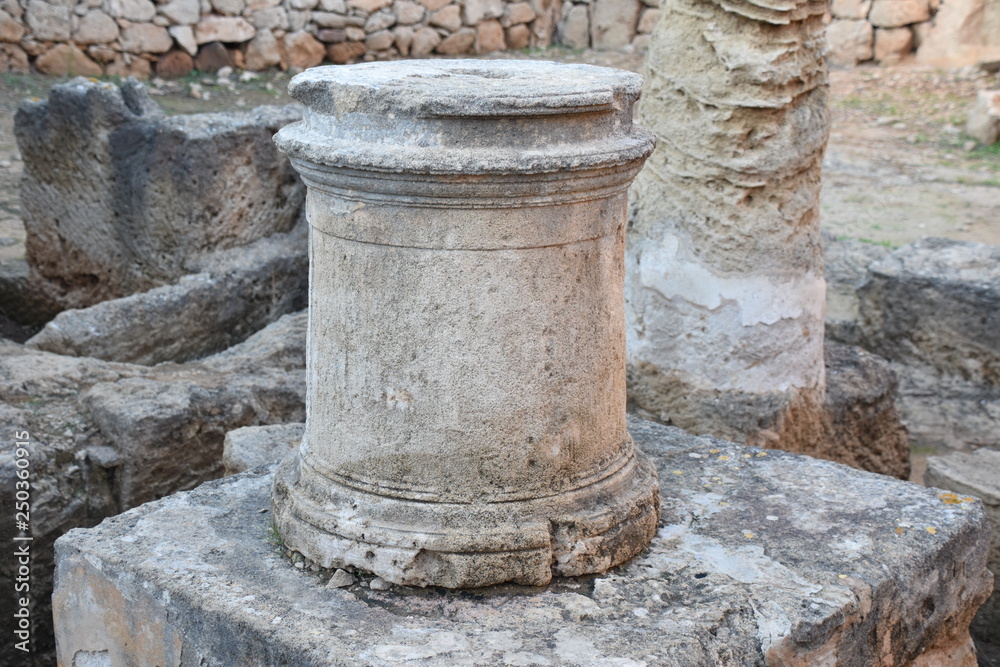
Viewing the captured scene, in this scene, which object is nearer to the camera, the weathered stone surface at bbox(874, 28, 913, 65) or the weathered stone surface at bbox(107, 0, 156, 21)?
the weathered stone surface at bbox(107, 0, 156, 21)

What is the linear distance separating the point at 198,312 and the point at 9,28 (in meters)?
7.43

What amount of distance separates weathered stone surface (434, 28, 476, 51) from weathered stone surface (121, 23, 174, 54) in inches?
123

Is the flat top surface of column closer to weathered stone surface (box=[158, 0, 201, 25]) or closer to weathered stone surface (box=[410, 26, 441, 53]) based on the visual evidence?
weathered stone surface (box=[158, 0, 201, 25])

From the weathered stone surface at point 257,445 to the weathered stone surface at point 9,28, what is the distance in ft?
28.9

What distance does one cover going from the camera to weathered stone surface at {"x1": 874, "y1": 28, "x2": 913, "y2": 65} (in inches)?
527

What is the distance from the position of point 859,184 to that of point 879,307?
431 cm

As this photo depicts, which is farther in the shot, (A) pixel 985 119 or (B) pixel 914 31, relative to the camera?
(B) pixel 914 31

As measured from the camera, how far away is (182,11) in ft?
37.0

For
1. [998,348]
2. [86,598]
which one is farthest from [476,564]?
[998,348]

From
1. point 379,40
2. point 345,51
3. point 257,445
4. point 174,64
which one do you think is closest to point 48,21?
point 174,64

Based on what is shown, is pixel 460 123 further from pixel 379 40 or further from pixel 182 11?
pixel 379 40

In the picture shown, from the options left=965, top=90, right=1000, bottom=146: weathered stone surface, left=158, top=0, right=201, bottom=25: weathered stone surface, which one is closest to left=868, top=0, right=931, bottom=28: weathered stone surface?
left=965, top=90, right=1000, bottom=146: weathered stone surface

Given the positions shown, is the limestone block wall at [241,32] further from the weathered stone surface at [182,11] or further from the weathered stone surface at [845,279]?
the weathered stone surface at [845,279]

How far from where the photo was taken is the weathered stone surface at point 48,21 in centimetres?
1075
